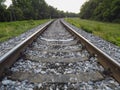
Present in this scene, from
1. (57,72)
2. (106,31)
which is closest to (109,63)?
(57,72)

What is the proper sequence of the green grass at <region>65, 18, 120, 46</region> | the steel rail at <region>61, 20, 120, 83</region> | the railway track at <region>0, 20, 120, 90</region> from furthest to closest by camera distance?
the green grass at <region>65, 18, 120, 46</region>, the steel rail at <region>61, 20, 120, 83</region>, the railway track at <region>0, 20, 120, 90</region>

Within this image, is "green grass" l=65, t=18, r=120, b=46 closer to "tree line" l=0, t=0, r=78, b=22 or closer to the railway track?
the railway track

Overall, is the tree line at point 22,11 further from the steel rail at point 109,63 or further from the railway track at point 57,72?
the steel rail at point 109,63

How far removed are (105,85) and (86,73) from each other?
0.59 m

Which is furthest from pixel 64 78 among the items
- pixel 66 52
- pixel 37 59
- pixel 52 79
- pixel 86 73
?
pixel 66 52

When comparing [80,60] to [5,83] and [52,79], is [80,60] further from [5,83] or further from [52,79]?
[5,83]

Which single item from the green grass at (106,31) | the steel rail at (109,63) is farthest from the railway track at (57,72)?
the green grass at (106,31)

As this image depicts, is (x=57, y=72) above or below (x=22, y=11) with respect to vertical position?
above

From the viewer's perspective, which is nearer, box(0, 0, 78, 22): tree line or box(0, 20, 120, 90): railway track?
box(0, 20, 120, 90): railway track

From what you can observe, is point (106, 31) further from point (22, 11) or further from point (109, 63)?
point (22, 11)

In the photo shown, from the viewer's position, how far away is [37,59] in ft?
15.5

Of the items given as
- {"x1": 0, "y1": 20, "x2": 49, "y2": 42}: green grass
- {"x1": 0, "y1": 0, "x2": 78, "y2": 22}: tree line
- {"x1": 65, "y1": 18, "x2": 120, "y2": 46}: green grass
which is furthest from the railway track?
{"x1": 0, "y1": 0, "x2": 78, "y2": 22}: tree line

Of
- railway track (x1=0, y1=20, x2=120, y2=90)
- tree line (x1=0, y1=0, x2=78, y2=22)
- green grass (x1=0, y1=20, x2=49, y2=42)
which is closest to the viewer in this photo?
railway track (x1=0, y1=20, x2=120, y2=90)

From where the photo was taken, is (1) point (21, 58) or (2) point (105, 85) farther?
(1) point (21, 58)
